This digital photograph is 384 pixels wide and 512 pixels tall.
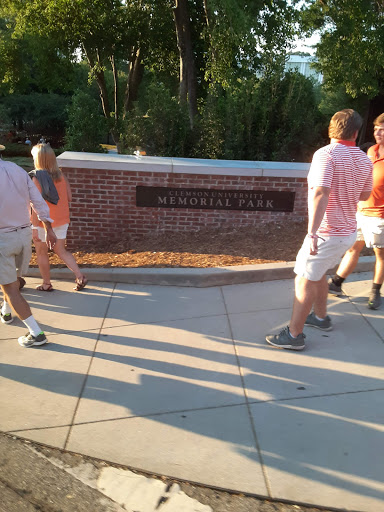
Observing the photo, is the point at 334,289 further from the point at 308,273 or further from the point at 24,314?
the point at 24,314

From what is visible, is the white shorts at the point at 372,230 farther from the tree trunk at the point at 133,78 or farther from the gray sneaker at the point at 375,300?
the tree trunk at the point at 133,78

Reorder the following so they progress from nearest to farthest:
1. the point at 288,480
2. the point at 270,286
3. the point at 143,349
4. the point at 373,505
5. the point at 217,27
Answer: the point at 373,505 → the point at 288,480 → the point at 143,349 → the point at 270,286 → the point at 217,27

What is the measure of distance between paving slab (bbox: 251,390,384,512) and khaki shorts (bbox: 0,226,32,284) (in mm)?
2150

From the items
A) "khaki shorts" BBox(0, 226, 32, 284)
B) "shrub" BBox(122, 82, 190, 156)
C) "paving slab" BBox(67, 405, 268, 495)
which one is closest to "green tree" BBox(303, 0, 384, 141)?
"shrub" BBox(122, 82, 190, 156)

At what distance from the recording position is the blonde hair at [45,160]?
4.77 meters

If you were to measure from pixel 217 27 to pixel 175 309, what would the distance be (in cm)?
740

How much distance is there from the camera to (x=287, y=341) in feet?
12.8

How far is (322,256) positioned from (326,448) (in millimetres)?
1348

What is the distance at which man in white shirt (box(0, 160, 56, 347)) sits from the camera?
3.74 meters

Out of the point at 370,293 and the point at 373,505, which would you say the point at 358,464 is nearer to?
the point at 373,505

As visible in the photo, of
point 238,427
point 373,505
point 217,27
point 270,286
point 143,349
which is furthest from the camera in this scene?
point 217,27

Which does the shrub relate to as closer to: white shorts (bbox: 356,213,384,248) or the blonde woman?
the blonde woman

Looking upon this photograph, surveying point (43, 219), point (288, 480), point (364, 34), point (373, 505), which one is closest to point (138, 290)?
point (43, 219)

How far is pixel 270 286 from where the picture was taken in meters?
5.25
